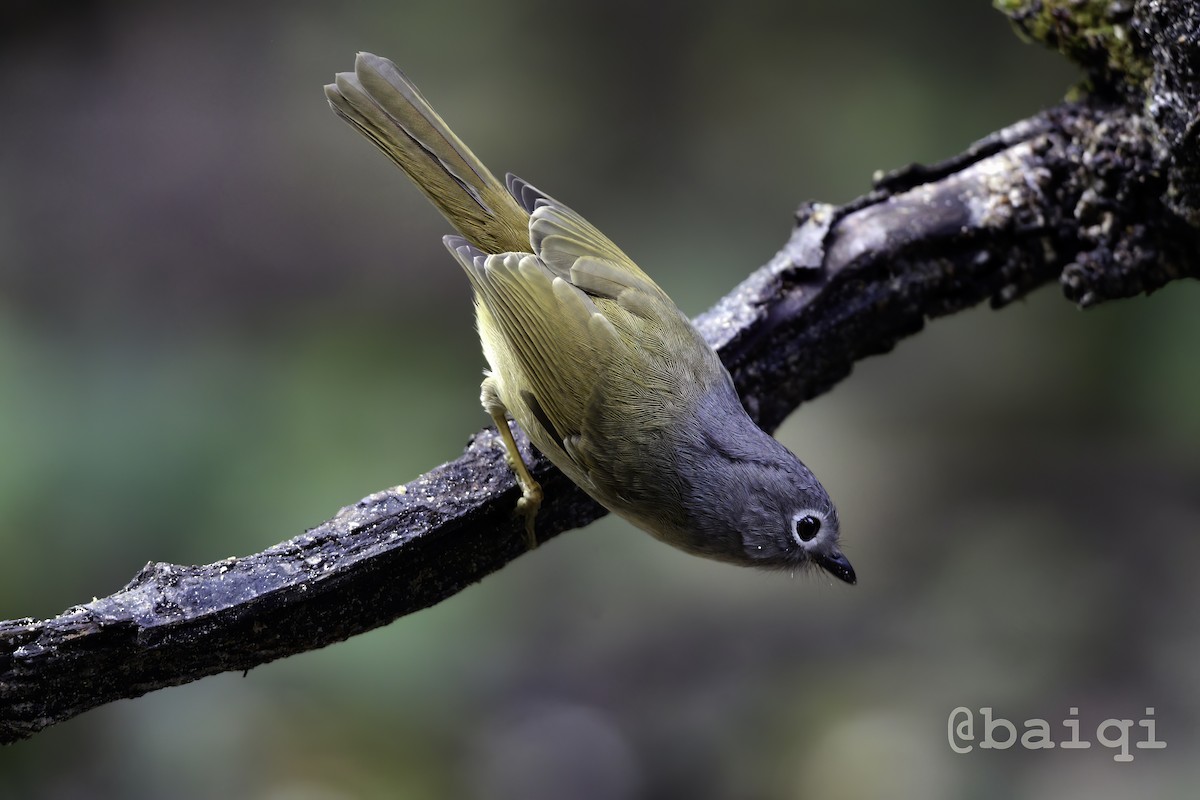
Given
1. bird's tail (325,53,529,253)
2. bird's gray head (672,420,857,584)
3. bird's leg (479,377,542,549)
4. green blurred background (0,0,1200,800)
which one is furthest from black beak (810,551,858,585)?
green blurred background (0,0,1200,800)

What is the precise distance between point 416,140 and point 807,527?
177 centimetres

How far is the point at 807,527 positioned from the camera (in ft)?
9.34

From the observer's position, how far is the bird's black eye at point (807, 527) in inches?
111

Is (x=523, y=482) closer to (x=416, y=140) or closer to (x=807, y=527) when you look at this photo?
(x=807, y=527)

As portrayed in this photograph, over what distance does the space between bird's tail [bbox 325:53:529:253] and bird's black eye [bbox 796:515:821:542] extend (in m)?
1.40

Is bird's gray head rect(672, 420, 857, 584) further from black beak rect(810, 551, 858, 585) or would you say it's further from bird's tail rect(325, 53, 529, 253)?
bird's tail rect(325, 53, 529, 253)

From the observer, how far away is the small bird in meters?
2.88

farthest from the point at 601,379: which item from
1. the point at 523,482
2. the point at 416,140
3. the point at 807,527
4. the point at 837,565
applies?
the point at 416,140

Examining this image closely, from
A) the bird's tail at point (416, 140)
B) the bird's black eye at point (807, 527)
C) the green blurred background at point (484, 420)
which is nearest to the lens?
the bird's black eye at point (807, 527)

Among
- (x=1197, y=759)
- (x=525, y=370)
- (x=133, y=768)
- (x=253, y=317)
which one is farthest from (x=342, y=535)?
(x=1197, y=759)

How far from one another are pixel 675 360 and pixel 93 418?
3512 millimetres

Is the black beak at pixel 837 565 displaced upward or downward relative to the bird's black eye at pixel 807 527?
downward

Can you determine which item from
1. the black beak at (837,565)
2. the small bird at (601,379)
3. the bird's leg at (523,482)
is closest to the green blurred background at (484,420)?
the bird's leg at (523,482)

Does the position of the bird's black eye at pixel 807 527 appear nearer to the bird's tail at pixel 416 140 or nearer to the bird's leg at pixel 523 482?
the bird's leg at pixel 523 482
